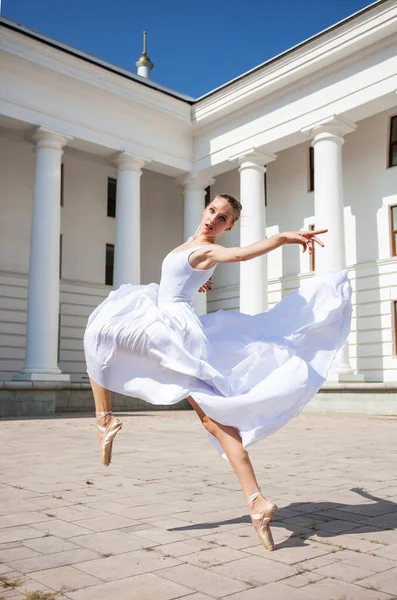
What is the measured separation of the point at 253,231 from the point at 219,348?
19.9 m

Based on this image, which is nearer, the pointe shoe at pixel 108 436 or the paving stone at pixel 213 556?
the paving stone at pixel 213 556

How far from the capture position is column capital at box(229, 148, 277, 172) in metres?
24.2

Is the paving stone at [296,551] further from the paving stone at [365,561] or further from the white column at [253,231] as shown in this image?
the white column at [253,231]

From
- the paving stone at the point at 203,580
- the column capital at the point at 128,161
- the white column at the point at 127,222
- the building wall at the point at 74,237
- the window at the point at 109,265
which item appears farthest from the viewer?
the window at the point at 109,265

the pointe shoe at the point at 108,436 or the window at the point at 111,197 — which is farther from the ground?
the window at the point at 111,197

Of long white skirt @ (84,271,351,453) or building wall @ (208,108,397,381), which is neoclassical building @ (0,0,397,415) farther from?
long white skirt @ (84,271,351,453)

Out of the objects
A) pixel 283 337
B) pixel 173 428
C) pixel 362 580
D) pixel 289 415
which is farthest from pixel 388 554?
pixel 173 428

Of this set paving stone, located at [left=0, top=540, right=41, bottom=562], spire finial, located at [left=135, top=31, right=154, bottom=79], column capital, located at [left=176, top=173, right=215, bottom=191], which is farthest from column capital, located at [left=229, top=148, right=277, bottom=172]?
paving stone, located at [left=0, top=540, right=41, bottom=562]

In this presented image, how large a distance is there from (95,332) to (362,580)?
235cm

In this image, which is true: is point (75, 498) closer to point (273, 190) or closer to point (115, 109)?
point (115, 109)

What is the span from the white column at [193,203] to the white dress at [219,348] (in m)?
21.5

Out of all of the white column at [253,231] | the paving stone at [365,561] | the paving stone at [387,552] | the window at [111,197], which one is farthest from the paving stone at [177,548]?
the window at [111,197]

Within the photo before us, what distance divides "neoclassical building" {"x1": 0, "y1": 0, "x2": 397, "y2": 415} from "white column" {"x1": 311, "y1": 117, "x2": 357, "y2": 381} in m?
0.05

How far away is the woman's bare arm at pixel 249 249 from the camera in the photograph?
3.83 meters
